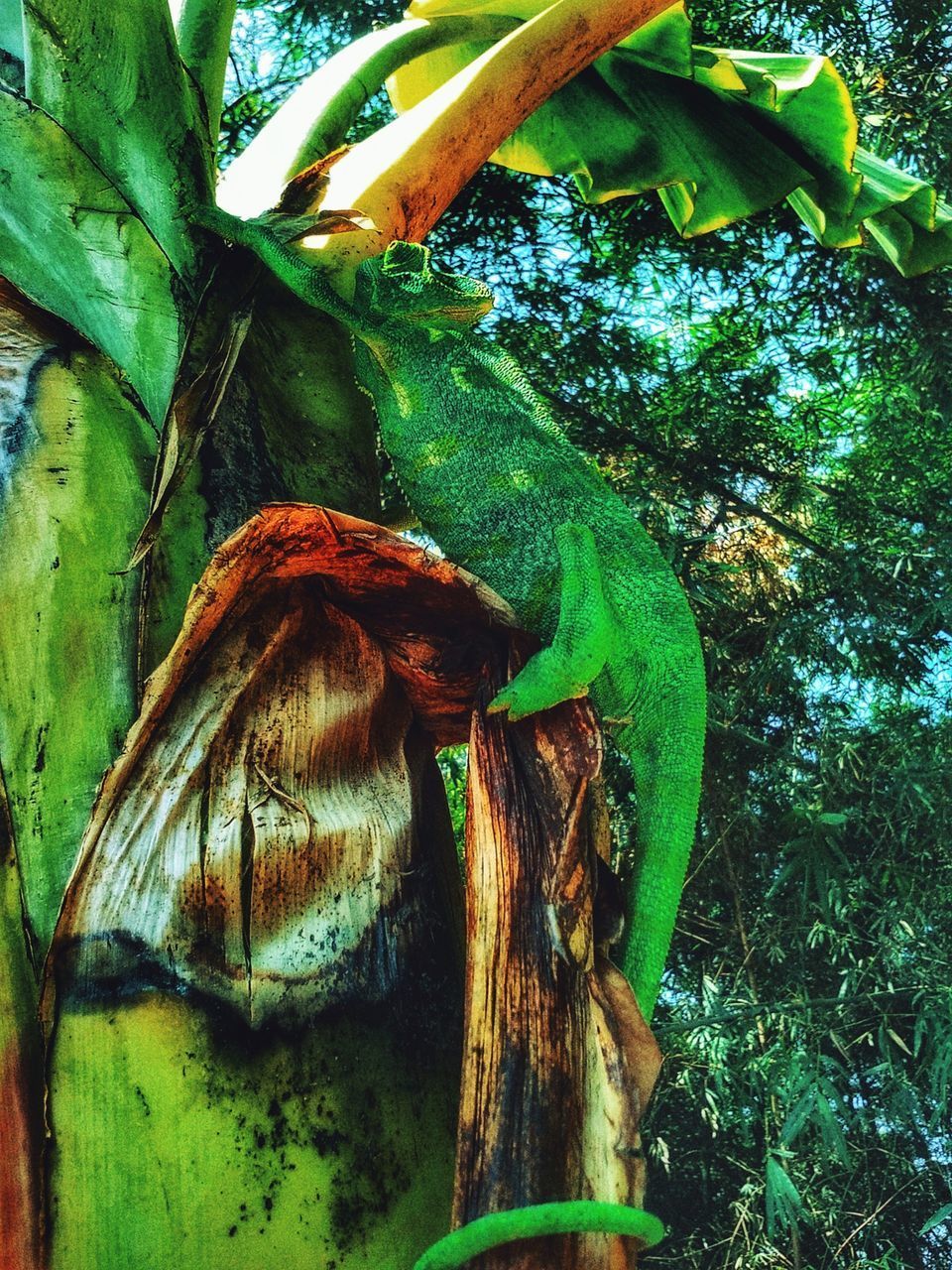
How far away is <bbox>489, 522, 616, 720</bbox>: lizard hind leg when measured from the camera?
1.57m

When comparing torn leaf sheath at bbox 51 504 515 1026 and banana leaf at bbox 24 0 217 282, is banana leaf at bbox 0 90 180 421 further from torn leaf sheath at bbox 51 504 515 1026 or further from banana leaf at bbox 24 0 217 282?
torn leaf sheath at bbox 51 504 515 1026

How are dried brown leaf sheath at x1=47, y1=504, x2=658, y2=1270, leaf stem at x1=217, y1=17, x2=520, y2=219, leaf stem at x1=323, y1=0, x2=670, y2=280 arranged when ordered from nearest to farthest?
1. dried brown leaf sheath at x1=47, y1=504, x2=658, y2=1270
2. leaf stem at x1=323, y1=0, x2=670, y2=280
3. leaf stem at x1=217, y1=17, x2=520, y2=219

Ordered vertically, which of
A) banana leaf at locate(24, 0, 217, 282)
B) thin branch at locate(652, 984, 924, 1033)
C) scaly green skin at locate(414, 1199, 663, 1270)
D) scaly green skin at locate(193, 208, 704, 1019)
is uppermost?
banana leaf at locate(24, 0, 217, 282)

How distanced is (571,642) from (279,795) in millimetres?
473

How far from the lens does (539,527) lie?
193 cm

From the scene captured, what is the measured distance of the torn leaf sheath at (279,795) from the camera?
4.50ft

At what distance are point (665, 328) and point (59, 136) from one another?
2.02 m

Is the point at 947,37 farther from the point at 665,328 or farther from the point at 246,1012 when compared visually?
the point at 246,1012

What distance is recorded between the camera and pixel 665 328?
3500mm

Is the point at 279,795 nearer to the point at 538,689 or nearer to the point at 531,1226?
the point at 538,689

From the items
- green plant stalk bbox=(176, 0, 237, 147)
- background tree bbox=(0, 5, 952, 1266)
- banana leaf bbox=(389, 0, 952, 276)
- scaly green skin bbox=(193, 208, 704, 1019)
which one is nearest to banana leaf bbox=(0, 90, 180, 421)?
scaly green skin bbox=(193, 208, 704, 1019)

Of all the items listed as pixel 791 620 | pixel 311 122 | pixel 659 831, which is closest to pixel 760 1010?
pixel 791 620

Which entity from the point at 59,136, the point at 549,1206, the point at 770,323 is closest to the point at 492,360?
the point at 59,136

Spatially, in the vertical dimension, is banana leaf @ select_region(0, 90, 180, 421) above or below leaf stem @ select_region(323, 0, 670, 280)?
below
